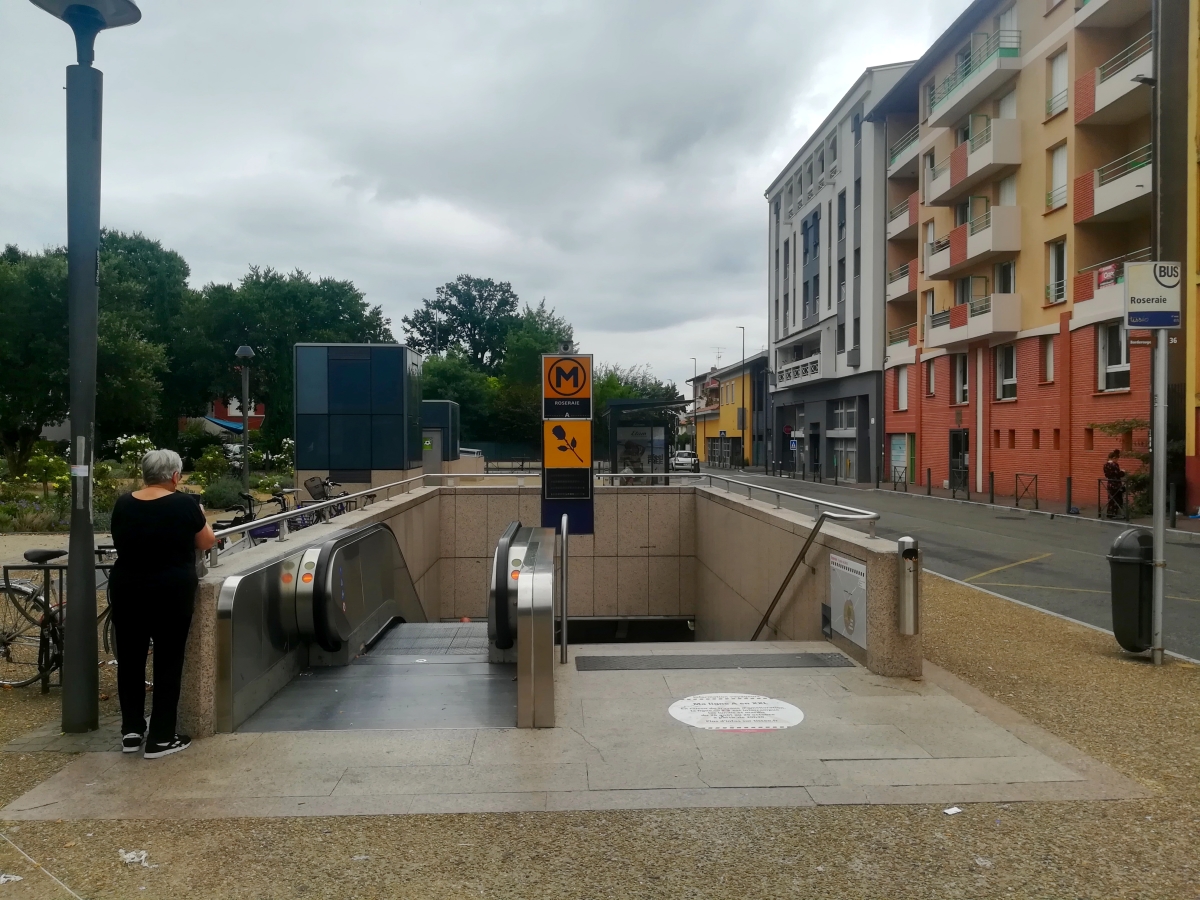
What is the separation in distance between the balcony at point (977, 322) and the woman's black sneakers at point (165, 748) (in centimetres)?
3017

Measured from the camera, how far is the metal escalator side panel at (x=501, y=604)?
735cm

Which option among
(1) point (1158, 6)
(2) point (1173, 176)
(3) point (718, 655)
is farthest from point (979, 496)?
(3) point (718, 655)

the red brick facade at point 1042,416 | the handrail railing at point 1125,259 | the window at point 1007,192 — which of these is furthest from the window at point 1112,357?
the window at point 1007,192

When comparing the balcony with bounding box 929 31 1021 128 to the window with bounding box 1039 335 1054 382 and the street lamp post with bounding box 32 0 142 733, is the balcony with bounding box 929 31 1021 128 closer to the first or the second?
the window with bounding box 1039 335 1054 382

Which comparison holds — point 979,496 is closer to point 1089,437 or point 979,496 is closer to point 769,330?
point 1089,437

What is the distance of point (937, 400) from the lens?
124 feet

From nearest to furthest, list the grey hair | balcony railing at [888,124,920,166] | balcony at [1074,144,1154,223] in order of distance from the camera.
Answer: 1. the grey hair
2. balcony at [1074,144,1154,223]
3. balcony railing at [888,124,920,166]

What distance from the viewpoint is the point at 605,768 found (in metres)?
4.92

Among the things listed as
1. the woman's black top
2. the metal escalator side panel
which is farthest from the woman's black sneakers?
the metal escalator side panel

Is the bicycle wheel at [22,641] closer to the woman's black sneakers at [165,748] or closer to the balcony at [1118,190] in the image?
the woman's black sneakers at [165,748]

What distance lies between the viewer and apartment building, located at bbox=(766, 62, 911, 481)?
4397cm

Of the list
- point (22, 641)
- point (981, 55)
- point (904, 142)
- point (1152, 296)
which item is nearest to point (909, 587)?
point (1152, 296)

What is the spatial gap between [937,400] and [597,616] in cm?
2457

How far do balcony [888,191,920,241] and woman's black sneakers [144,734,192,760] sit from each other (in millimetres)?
39158
